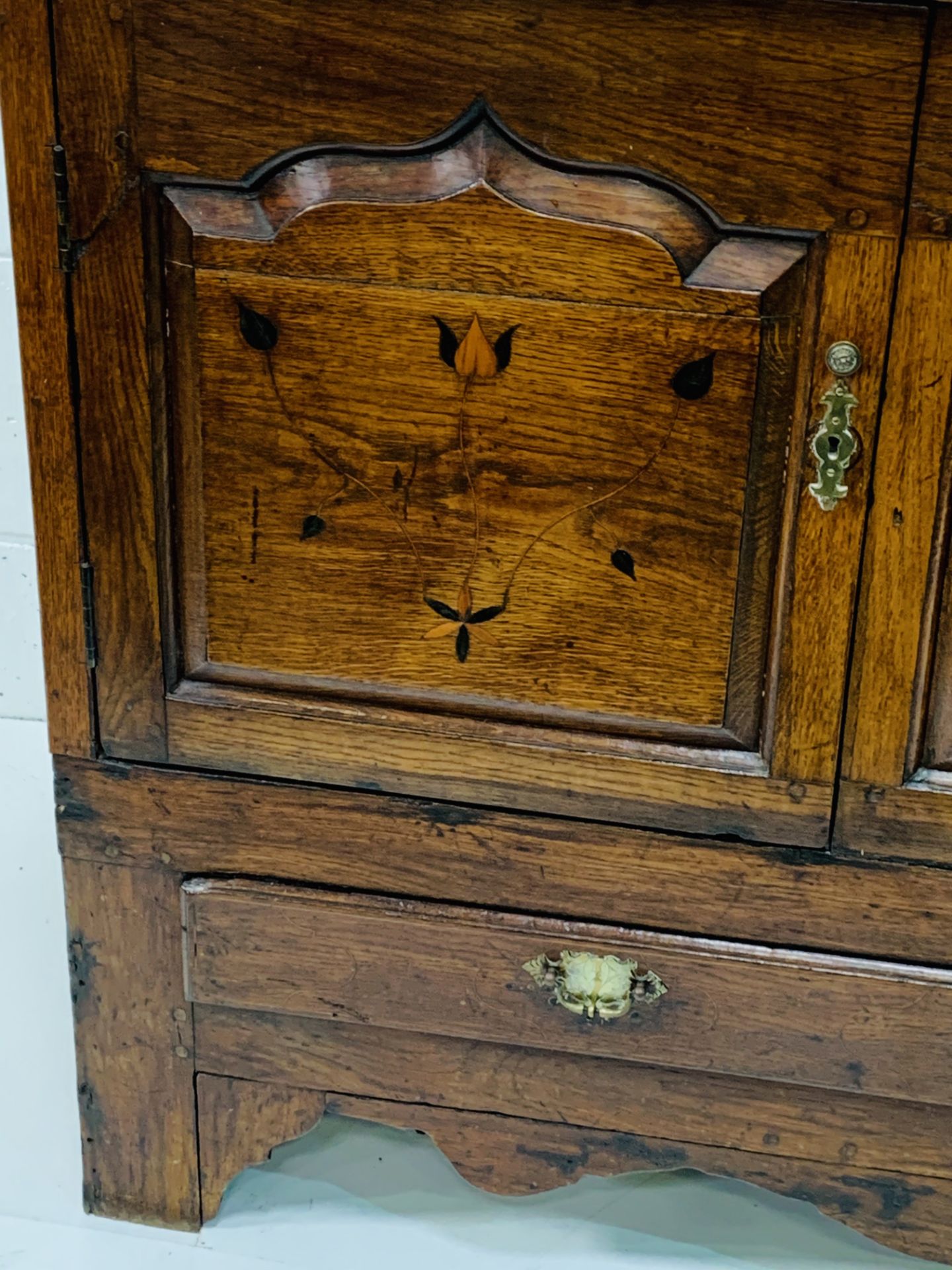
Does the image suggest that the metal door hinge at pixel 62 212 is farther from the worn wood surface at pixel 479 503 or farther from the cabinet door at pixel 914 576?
the cabinet door at pixel 914 576

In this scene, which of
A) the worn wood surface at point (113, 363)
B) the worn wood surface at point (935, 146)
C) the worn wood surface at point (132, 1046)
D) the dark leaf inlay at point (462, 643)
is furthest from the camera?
the worn wood surface at point (132, 1046)

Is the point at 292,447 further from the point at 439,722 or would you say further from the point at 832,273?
the point at 832,273

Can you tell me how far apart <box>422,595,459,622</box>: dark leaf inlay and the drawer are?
24 cm

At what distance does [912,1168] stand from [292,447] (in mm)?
747

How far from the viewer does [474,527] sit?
3.72 feet

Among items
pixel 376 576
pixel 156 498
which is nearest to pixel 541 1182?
pixel 376 576

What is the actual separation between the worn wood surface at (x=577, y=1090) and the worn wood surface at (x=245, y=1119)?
15 millimetres

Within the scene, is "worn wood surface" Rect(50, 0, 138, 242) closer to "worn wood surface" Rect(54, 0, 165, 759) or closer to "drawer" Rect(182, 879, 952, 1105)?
"worn wood surface" Rect(54, 0, 165, 759)

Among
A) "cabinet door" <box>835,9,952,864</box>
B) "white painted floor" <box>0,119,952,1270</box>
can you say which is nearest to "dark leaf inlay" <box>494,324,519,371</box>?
"cabinet door" <box>835,9,952,864</box>

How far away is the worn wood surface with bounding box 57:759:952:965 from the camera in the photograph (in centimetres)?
118

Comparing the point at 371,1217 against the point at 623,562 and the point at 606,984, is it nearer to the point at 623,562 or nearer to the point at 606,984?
the point at 606,984

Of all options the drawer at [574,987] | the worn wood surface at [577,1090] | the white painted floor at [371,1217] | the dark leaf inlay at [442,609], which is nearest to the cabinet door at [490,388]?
the dark leaf inlay at [442,609]

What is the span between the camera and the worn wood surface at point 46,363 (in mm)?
1080

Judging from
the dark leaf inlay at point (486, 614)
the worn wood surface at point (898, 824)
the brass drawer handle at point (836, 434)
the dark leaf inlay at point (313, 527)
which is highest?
the brass drawer handle at point (836, 434)
